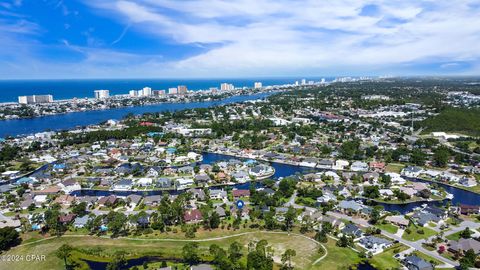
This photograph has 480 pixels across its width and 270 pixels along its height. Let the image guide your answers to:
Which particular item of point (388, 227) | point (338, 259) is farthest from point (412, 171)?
point (338, 259)

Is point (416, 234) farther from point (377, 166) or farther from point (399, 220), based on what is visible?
point (377, 166)

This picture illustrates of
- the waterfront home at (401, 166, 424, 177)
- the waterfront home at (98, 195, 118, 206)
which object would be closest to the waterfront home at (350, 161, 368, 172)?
the waterfront home at (401, 166, 424, 177)

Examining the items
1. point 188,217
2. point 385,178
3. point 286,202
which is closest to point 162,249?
point 188,217

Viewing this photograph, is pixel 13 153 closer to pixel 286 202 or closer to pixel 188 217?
pixel 188 217

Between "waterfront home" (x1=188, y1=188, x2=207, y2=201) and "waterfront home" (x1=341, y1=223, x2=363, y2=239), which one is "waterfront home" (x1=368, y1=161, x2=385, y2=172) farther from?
"waterfront home" (x1=188, y1=188, x2=207, y2=201)

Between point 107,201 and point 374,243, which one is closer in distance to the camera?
point 374,243
